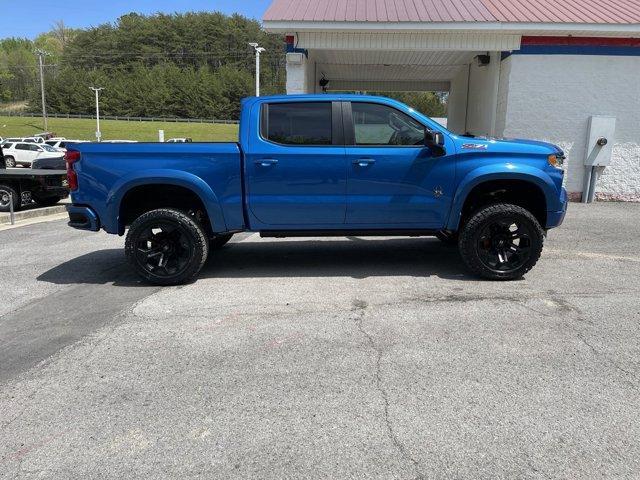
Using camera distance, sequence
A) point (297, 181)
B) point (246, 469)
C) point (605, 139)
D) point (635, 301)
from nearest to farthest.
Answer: point (246, 469)
point (635, 301)
point (297, 181)
point (605, 139)

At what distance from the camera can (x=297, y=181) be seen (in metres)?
5.49

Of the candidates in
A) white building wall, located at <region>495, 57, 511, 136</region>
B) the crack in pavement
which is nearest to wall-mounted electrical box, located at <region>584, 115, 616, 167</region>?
white building wall, located at <region>495, 57, 511, 136</region>

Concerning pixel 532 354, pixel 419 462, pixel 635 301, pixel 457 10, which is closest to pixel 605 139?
pixel 457 10

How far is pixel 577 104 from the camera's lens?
11805 millimetres

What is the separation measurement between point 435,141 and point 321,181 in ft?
4.10

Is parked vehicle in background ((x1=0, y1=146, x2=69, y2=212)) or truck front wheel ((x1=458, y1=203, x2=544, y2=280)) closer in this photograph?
truck front wheel ((x1=458, y1=203, x2=544, y2=280))

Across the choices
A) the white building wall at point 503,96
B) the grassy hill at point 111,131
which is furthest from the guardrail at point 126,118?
the white building wall at point 503,96

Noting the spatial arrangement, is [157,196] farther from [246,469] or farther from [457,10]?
[457,10]

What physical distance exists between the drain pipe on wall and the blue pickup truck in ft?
23.8

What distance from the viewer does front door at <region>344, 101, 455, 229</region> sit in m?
5.51

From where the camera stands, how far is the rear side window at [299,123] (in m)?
5.57

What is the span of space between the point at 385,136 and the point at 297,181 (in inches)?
42.6

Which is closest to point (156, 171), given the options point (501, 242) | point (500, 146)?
point (500, 146)

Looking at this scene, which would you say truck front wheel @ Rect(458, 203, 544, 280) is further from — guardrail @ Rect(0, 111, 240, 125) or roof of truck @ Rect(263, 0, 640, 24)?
guardrail @ Rect(0, 111, 240, 125)
